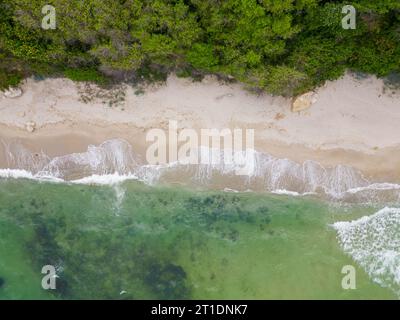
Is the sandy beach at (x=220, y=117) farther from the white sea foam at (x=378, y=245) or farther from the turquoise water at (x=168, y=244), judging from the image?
the turquoise water at (x=168, y=244)

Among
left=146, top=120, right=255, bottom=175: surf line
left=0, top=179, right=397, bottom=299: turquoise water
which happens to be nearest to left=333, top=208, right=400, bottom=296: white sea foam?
left=0, top=179, right=397, bottom=299: turquoise water

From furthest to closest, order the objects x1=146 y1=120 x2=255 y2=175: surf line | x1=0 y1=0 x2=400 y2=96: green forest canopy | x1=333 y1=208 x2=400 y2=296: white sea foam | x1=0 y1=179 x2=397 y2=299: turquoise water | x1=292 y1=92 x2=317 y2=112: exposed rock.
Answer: x1=0 y1=179 x2=397 y2=299: turquoise water, x1=333 y1=208 x2=400 y2=296: white sea foam, x1=146 y1=120 x2=255 y2=175: surf line, x1=292 y1=92 x2=317 y2=112: exposed rock, x1=0 y1=0 x2=400 y2=96: green forest canopy

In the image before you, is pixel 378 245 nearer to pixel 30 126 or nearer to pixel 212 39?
pixel 212 39

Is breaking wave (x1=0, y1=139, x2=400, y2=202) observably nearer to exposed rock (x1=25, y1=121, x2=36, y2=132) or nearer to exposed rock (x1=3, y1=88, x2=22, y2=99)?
exposed rock (x1=25, y1=121, x2=36, y2=132)

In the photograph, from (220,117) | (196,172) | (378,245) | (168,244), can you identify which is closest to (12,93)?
(196,172)

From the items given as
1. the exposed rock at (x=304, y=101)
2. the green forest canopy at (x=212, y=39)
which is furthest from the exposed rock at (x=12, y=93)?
the exposed rock at (x=304, y=101)
